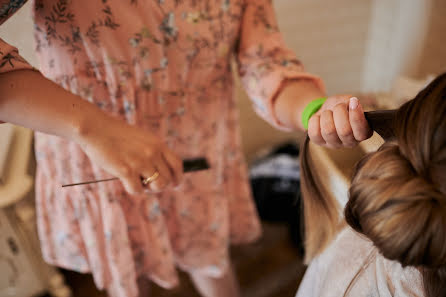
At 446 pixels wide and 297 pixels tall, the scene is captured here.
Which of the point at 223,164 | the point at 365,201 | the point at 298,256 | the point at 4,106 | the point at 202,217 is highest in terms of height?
the point at 4,106

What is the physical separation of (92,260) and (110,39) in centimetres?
45

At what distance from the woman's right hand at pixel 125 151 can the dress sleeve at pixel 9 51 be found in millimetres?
110

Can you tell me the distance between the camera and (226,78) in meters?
0.74

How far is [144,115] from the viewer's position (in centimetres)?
66

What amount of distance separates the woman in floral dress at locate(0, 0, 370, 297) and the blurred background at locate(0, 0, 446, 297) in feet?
0.68

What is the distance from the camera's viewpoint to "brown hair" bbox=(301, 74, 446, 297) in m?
0.31

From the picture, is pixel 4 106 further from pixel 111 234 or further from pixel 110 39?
pixel 111 234

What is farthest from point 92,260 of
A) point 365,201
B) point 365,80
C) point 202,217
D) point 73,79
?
point 365,80

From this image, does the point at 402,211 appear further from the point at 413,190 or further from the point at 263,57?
the point at 263,57

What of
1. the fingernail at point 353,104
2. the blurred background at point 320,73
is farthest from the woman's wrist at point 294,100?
the blurred background at point 320,73

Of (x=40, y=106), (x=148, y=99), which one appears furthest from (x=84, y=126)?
(x=148, y=99)

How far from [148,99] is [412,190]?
1.54ft

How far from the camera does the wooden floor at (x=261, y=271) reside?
1271 mm

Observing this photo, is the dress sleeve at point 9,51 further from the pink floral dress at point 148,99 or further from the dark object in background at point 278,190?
the dark object in background at point 278,190
